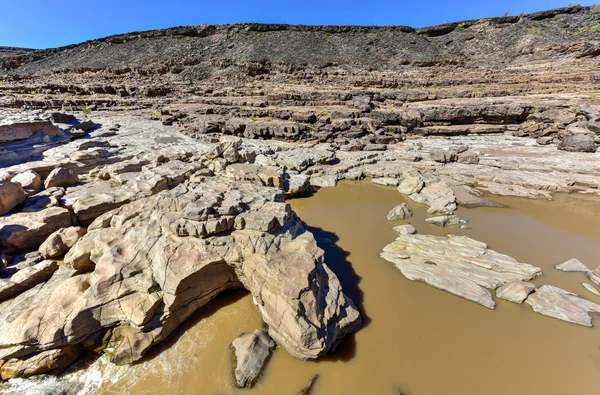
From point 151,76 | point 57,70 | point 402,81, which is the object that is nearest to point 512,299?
point 402,81

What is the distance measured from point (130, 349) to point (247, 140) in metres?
14.1

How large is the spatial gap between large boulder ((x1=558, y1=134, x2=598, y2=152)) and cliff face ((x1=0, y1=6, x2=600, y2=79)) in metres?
26.2

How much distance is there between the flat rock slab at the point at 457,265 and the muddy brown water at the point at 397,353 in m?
0.27

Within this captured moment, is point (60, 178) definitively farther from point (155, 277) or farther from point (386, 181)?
point (386, 181)

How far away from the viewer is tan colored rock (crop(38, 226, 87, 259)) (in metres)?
5.98

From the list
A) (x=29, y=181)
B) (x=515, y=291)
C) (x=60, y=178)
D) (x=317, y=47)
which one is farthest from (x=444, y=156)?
(x=317, y=47)

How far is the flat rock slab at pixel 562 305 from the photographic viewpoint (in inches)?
195

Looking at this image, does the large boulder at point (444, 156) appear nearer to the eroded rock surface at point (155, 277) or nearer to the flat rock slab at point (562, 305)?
the flat rock slab at point (562, 305)

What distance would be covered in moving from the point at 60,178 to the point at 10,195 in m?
1.89

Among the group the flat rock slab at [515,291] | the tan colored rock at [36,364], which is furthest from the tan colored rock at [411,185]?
the tan colored rock at [36,364]

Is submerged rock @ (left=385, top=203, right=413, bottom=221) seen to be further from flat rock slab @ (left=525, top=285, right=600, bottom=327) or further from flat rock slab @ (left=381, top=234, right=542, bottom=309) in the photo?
flat rock slab @ (left=525, top=285, right=600, bottom=327)

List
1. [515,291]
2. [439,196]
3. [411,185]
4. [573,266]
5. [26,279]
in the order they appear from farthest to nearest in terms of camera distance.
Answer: [411,185] < [439,196] < [573,266] < [515,291] < [26,279]

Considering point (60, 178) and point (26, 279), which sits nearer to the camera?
point (26, 279)

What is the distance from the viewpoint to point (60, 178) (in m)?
8.68
